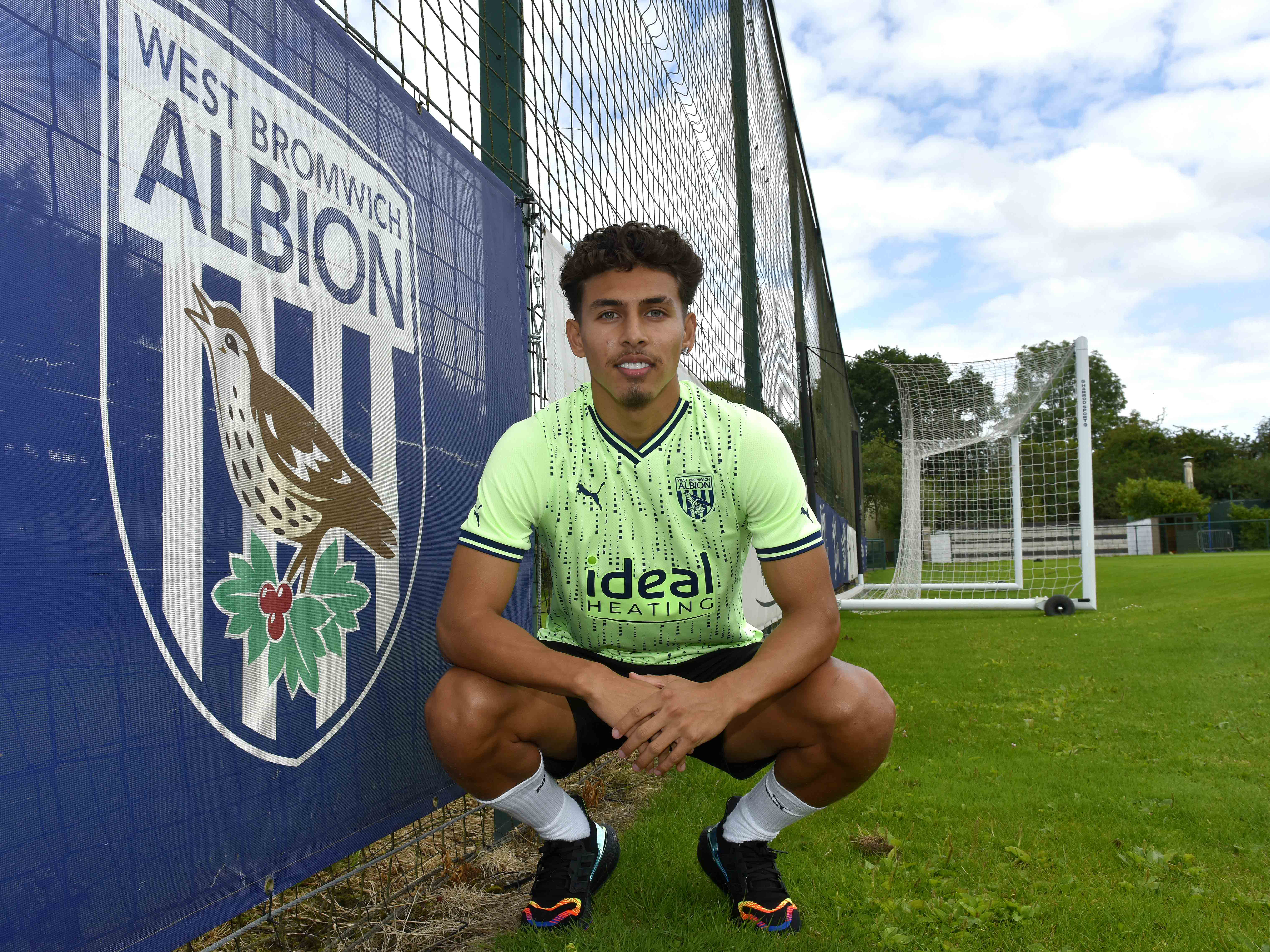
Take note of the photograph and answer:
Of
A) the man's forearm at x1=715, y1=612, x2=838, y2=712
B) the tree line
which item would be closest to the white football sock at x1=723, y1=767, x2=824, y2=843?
the man's forearm at x1=715, y1=612, x2=838, y2=712

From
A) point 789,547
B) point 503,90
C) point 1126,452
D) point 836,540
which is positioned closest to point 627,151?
point 503,90

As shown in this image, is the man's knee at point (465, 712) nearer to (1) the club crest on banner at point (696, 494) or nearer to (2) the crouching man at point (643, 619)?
(2) the crouching man at point (643, 619)

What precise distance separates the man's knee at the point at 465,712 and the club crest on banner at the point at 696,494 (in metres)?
0.65

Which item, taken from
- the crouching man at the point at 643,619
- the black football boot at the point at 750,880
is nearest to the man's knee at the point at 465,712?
the crouching man at the point at 643,619

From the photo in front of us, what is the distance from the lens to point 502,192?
2732 mm

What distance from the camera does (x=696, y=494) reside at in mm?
2174

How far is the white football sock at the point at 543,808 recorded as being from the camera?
197cm

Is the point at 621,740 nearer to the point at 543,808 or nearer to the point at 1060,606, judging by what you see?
the point at 543,808

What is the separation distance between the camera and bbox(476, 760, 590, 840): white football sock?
1.97 m

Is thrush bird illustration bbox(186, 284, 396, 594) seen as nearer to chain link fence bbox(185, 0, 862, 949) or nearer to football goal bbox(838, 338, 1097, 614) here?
chain link fence bbox(185, 0, 862, 949)

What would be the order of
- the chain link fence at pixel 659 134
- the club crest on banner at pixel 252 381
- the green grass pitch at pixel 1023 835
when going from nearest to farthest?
the club crest on banner at pixel 252 381
the green grass pitch at pixel 1023 835
the chain link fence at pixel 659 134

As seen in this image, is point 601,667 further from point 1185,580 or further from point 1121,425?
point 1121,425

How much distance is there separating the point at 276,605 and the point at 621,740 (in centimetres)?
110

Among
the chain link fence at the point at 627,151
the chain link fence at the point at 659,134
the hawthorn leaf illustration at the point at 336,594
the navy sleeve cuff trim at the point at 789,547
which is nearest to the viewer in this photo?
the hawthorn leaf illustration at the point at 336,594
